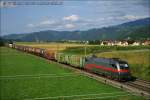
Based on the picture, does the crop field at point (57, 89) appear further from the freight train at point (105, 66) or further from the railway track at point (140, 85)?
the railway track at point (140, 85)

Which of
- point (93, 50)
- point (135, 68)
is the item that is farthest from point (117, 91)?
point (93, 50)

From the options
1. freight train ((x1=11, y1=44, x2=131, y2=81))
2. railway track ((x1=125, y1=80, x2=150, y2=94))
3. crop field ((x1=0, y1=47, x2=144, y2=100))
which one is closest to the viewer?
crop field ((x1=0, y1=47, x2=144, y2=100))

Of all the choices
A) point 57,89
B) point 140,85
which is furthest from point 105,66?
point 57,89

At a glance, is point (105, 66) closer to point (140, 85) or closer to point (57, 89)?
point (140, 85)

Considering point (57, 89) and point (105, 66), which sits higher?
point (105, 66)

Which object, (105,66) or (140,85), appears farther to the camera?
(105,66)

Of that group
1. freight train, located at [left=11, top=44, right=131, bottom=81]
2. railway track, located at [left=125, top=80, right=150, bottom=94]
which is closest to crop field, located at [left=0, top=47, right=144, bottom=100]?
freight train, located at [left=11, top=44, right=131, bottom=81]

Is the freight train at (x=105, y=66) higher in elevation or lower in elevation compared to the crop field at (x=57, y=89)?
higher

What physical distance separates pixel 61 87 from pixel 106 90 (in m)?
6.30

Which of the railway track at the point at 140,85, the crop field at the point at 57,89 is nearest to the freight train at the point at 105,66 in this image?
the railway track at the point at 140,85

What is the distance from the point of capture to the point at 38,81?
45.2 meters

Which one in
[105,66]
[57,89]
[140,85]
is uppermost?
[105,66]

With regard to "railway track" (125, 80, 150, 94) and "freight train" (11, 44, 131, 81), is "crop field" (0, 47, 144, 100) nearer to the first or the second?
"freight train" (11, 44, 131, 81)

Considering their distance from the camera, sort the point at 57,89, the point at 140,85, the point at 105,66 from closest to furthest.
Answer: the point at 57,89, the point at 140,85, the point at 105,66
